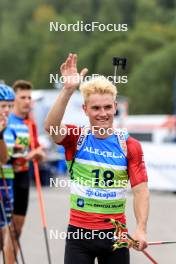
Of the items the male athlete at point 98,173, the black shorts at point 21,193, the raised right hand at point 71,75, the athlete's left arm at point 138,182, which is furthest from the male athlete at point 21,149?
the raised right hand at point 71,75

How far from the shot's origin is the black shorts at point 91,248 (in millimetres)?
5875

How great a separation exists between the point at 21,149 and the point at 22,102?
0.53 metres

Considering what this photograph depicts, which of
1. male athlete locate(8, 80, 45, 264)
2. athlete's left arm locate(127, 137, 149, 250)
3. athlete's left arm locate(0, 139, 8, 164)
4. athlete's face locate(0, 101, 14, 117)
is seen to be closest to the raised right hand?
athlete's left arm locate(127, 137, 149, 250)

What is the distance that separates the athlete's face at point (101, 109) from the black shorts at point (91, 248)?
0.67 metres

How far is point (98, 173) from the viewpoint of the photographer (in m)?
5.98

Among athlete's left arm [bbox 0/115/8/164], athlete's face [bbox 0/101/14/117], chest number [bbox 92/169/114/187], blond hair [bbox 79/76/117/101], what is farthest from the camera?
athlete's face [bbox 0/101/14/117]

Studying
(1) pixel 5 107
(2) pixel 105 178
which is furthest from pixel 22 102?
(2) pixel 105 178

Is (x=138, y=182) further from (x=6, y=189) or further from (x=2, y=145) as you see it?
(x=6, y=189)

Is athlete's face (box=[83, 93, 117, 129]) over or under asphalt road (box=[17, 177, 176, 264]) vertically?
over

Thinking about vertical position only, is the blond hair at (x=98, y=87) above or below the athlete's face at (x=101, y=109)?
above

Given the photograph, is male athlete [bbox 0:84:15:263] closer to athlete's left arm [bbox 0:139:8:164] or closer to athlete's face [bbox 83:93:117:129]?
athlete's left arm [bbox 0:139:8:164]

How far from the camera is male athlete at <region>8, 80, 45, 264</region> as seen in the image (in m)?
9.60

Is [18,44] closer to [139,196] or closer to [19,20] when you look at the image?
[19,20]

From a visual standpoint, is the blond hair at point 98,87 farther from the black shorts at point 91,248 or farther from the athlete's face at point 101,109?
the black shorts at point 91,248
